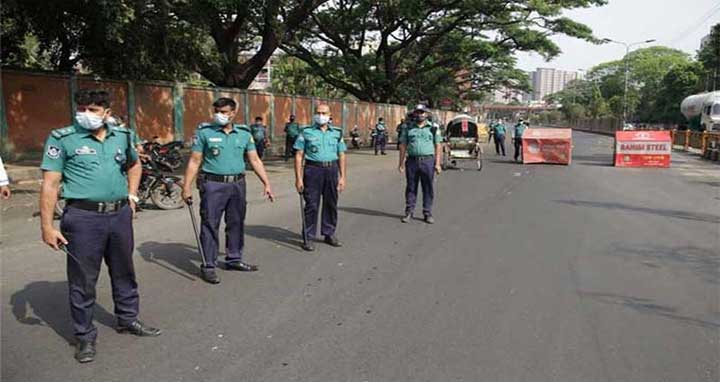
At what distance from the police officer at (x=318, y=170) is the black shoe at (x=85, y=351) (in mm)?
3330

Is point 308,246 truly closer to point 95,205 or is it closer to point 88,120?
point 95,205

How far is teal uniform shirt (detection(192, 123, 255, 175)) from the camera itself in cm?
564

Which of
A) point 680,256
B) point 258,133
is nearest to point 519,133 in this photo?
point 258,133

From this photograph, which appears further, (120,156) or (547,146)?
(547,146)

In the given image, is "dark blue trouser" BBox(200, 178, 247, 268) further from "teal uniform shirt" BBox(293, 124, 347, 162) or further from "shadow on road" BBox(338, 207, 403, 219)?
"shadow on road" BBox(338, 207, 403, 219)

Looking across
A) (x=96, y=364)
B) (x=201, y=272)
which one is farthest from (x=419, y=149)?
(x=96, y=364)

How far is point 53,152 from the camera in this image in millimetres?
3875

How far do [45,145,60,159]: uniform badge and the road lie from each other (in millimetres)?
1316

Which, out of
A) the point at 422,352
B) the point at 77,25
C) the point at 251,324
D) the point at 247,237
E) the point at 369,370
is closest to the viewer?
the point at 369,370

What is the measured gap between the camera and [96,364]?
12.5 ft

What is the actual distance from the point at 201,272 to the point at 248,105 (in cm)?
1835

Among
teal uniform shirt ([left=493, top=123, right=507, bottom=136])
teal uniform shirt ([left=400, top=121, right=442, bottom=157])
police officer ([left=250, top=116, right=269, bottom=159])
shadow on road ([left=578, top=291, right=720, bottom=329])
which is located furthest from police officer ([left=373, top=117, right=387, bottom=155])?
shadow on road ([left=578, top=291, right=720, bottom=329])

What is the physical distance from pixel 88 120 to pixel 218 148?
1.81 metres

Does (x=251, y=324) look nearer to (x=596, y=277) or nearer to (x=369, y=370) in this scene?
(x=369, y=370)
